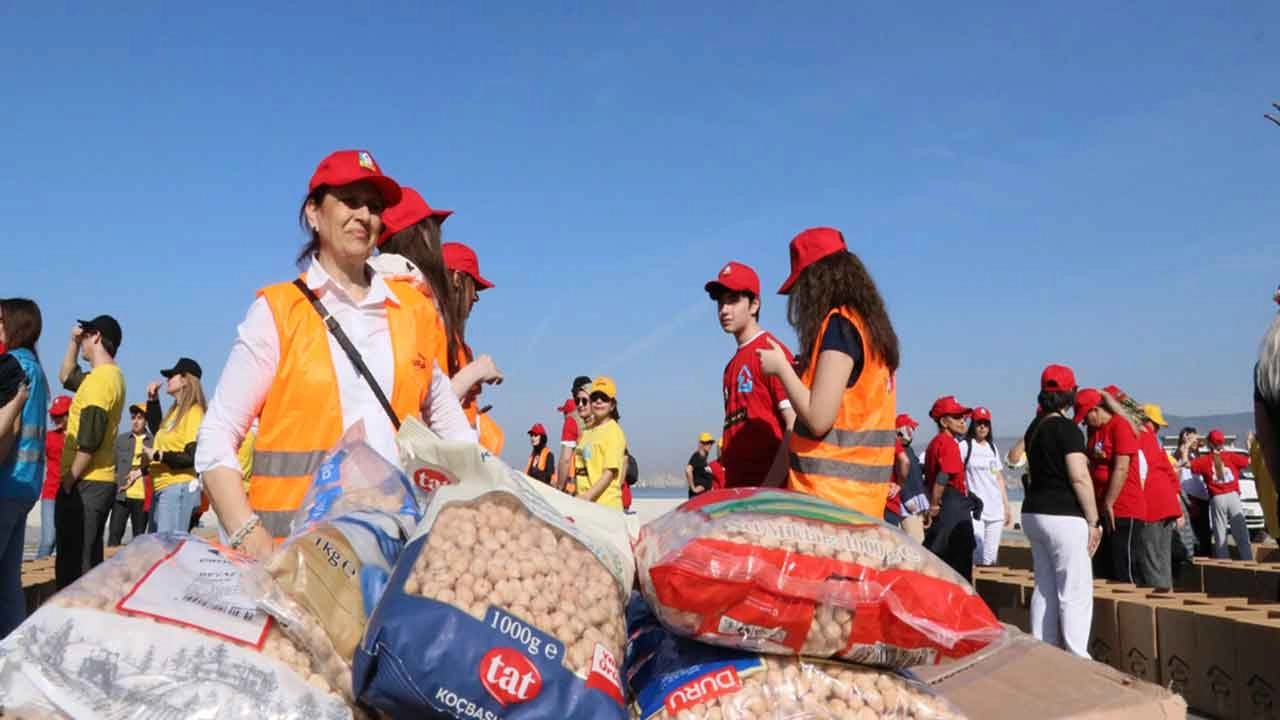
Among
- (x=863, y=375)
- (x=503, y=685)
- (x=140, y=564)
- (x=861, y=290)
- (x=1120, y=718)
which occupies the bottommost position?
(x=1120, y=718)

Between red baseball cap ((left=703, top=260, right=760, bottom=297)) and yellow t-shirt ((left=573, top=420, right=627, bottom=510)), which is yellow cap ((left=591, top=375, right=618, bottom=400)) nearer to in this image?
yellow t-shirt ((left=573, top=420, right=627, bottom=510))

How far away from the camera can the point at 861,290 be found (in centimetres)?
310

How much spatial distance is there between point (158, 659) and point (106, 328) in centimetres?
566

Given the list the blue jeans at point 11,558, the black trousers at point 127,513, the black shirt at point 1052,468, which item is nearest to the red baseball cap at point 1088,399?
the black shirt at point 1052,468

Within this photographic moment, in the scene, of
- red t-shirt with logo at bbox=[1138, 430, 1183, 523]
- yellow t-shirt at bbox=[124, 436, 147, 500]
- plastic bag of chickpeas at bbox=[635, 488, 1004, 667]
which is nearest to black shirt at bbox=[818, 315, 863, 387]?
plastic bag of chickpeas at bbox=[635, 488, 1004, 667]

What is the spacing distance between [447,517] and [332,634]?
0.72ft

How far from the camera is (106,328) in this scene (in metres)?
6.16

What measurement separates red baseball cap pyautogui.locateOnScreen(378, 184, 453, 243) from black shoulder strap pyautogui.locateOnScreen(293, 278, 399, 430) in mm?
884

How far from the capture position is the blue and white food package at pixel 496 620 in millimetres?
1241

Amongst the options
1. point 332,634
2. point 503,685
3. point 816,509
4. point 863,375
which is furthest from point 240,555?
point 863,375

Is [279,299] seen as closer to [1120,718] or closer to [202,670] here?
[202,670]

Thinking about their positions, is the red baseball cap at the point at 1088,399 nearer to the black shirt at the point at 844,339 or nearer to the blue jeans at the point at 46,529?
the black shirt at the point at 844,339

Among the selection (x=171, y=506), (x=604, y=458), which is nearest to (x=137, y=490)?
(x=171, y=506)

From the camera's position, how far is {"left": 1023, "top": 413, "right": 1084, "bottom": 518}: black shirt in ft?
18.3
